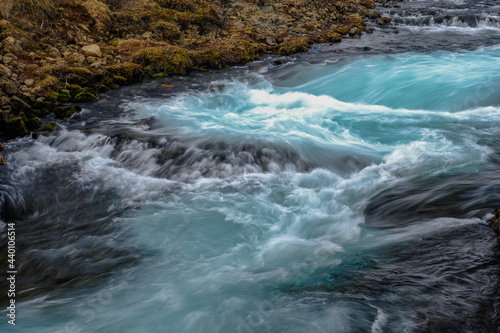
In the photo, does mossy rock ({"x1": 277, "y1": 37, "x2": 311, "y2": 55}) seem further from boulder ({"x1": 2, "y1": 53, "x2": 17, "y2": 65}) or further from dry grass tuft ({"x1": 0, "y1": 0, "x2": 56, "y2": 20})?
boulder ({"x1": 2, "y1": 53, "x2": 17, "y2": 65})

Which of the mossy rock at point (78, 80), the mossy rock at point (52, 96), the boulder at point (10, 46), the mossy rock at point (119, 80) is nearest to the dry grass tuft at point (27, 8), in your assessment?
the boulder at point (10, 46)

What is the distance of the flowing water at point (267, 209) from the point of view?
167 inches

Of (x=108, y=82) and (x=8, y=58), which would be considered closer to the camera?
(x=8, y=58)

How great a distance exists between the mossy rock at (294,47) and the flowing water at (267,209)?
4837 mm

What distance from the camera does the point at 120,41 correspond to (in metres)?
15.6

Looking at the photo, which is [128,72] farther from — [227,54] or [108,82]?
[227,54]

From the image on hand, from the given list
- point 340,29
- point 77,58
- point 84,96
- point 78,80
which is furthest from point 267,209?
point 340,29

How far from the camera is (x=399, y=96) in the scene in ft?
37.9

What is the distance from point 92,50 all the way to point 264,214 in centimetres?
1122

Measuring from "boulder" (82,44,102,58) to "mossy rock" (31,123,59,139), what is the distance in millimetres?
5135

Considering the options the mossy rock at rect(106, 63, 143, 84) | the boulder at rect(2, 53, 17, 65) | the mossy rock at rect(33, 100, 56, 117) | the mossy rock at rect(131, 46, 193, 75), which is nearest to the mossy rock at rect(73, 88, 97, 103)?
the mossy rock at rect(33, 100, 56, 117)

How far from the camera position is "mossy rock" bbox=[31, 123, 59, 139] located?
9539 mm

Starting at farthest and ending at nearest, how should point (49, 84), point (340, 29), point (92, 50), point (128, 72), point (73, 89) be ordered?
point (340, 29) → point (92, 50) → point (128, 72) → point (73, 89) → point (49, 84)

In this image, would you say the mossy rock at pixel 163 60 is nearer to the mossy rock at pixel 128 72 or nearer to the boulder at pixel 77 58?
the mossy rock at pixel 128 72
